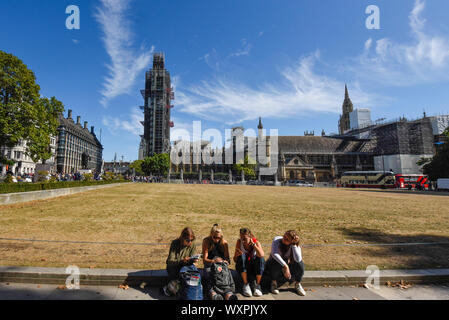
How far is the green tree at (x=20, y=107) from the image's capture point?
20094 millimetres

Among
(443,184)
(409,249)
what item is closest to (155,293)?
(409,249)

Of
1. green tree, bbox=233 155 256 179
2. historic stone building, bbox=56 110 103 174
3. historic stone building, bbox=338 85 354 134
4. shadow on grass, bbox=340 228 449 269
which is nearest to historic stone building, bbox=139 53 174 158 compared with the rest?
historic stone building, bbox=56 110 103 174

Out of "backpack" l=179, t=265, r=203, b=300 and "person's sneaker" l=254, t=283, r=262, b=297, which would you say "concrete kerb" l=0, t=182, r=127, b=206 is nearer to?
"backpack" l=179, t=265, r=203, b=300

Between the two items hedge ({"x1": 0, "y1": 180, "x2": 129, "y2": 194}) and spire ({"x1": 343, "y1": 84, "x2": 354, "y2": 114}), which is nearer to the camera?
hedge ({"x1": 0, "y1": 180, "x2": 129, "y2": 194})

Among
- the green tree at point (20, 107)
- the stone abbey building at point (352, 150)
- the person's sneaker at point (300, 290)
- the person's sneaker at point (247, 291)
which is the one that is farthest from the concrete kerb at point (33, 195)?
the stone abbey building at point (352, 150)

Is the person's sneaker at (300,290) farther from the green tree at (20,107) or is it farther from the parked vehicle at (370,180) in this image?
the parked vehicle at (370,180)

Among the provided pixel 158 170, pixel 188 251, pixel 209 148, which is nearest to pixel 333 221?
pixel 188 251

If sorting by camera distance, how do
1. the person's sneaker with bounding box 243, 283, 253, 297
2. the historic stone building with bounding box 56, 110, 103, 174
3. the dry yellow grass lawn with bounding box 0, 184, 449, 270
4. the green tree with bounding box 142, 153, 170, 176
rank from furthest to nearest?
the green tree with bounding box 142, 153, 170, 176 < the historic stone building with bounding box 56, 110, 103, 174 < the dry yellow grass lawn with bounding box 0, 184, 449, 270 < the person's sneaker with bounding box 243, 283, 253, 297

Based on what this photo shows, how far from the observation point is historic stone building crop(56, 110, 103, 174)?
8462cm

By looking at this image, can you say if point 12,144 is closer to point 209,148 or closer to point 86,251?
point 86,251

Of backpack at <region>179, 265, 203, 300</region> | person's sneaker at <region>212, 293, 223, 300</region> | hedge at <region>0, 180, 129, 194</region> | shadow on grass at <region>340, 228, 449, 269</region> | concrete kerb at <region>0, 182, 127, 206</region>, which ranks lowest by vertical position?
shadow on grass at <region>340, 228, 449, 269</region>

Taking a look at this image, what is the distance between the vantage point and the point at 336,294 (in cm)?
430

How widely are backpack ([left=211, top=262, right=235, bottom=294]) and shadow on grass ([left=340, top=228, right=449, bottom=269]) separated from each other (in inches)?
181
